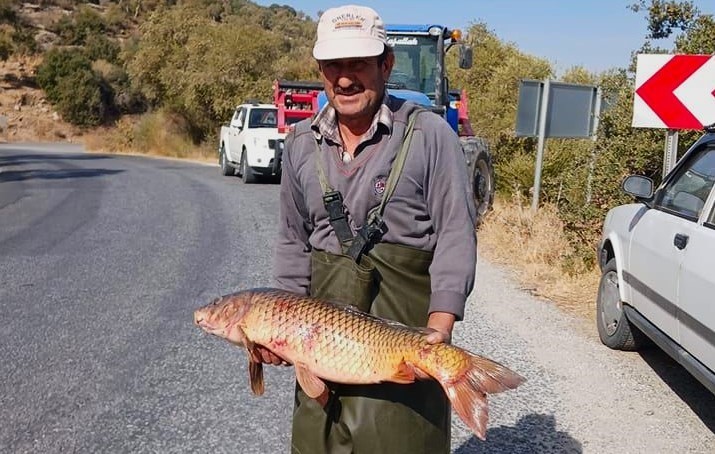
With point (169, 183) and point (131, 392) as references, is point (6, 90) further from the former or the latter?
point (131, 392)

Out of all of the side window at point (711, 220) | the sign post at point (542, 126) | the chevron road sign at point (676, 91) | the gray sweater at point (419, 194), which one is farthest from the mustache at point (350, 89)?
the sign post at point (542, 126)

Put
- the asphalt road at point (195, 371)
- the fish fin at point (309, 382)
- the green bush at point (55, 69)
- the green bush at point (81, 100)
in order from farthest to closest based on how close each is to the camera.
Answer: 1. the green bush at point (55, 69)
2. the green bush at point (81, 100)
3. the asphalt road at point (195, 371)
4. the fish fin at point (309, 382)

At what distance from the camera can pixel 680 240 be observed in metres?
4.52

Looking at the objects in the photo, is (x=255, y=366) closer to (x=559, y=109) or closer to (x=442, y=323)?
(x=442, y=323)

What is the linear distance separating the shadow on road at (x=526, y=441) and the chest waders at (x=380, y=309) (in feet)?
5.71

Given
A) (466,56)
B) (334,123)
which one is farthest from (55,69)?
(334,123)

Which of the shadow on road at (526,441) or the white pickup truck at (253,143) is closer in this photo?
the shadow on road at (526,441)

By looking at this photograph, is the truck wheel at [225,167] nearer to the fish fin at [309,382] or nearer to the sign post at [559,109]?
the sign post at [559,109]

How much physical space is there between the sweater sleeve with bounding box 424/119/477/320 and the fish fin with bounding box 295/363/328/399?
1.30ft

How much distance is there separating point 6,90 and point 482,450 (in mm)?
52888

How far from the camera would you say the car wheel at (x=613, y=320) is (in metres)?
5.67

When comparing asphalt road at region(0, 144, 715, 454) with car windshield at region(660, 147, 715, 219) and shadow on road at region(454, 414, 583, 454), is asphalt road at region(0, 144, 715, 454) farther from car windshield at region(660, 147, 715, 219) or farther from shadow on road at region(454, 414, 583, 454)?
car windshield at region(660, 147, 715, 219)

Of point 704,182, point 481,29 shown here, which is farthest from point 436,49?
point 481,29

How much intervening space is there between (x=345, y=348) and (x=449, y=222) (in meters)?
0.49
